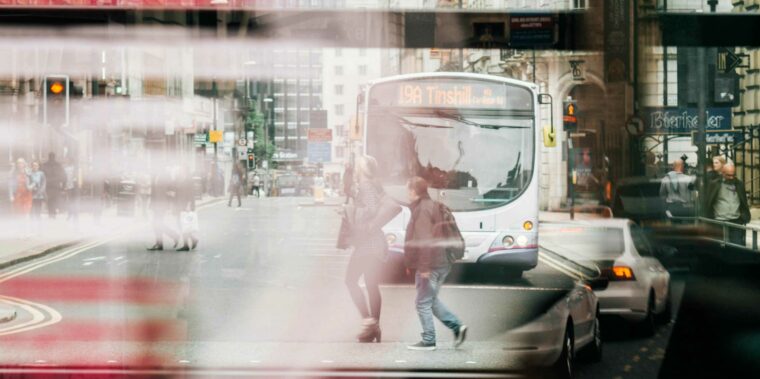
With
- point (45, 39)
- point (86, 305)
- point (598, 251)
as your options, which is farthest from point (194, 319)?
point (45, 39)

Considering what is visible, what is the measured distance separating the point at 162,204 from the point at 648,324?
11.1 metres

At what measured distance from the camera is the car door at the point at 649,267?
10.4 metres

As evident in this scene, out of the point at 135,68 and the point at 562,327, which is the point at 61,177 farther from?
the point at 562,327

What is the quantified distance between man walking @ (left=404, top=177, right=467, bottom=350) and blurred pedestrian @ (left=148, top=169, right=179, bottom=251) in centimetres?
1095

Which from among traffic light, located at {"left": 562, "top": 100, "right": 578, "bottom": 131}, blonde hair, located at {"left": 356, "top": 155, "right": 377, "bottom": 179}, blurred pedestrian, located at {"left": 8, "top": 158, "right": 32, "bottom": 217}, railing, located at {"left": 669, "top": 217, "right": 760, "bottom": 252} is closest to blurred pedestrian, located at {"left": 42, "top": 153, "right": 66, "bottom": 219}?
blurred pedestrian, located at {"left": 8, "top": 158, "right": 32, "bottom": 217}

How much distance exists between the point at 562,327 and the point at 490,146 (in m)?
7.06

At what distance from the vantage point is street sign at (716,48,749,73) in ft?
99.1

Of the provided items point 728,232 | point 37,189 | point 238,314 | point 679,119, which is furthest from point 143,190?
point 679,119

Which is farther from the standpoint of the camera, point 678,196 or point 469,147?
point 678,196

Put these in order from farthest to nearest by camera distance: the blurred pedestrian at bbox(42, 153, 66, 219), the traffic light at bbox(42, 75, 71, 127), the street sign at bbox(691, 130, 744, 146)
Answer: the street sign at bbox(691, 130, 744, 146) < the blurred pedestrian at bbox(42, 153, 66, 219) < the traffic light at bbox(42, 75, 71, 127)

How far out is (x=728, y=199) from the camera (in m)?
17.0

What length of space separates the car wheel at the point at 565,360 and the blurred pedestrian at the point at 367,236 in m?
2.08

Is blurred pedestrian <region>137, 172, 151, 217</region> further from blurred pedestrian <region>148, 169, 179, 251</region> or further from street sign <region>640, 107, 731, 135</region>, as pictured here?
street sign <region>640, 107, 731, 135</region>

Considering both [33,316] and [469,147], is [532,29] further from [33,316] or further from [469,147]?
[33,316]
